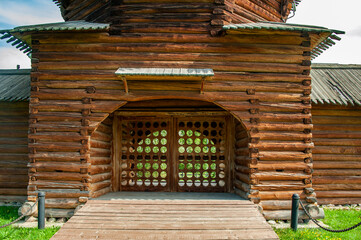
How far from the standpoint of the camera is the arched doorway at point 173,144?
30.6 feet

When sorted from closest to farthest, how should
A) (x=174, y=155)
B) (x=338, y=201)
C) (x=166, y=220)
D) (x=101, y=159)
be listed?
1. (x=166, y=220)
2. (x=101, y=159)
3. (x=338, y=201)
4. (x=174, y=155)

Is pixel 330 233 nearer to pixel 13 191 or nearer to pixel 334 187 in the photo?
pixel 334 187

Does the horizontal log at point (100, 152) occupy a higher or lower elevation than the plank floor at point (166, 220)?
higher

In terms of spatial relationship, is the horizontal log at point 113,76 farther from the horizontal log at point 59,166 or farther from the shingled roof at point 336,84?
the horizontal log at point 59,166

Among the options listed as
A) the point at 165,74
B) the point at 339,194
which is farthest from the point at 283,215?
the point at 165,74

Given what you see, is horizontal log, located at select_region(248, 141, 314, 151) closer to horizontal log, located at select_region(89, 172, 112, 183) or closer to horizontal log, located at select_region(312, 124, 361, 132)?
horizontal log, located at select_region(312, 124, 361, 132)

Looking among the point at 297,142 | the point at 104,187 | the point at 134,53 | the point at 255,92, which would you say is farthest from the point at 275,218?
the point at 134,53

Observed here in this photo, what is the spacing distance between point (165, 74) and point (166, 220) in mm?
3324

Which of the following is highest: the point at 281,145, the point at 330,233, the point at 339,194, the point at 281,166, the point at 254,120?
the point at 254,120

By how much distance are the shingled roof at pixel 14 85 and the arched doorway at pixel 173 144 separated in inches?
121

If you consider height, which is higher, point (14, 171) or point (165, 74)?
point (165, 74)

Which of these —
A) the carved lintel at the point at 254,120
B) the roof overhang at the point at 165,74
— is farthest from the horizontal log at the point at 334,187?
the roof overhang at the point at 165,74

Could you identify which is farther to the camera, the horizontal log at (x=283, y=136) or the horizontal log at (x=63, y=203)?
the horizontal log at (x=283, y=136)

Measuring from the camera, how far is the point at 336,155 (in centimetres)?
936
